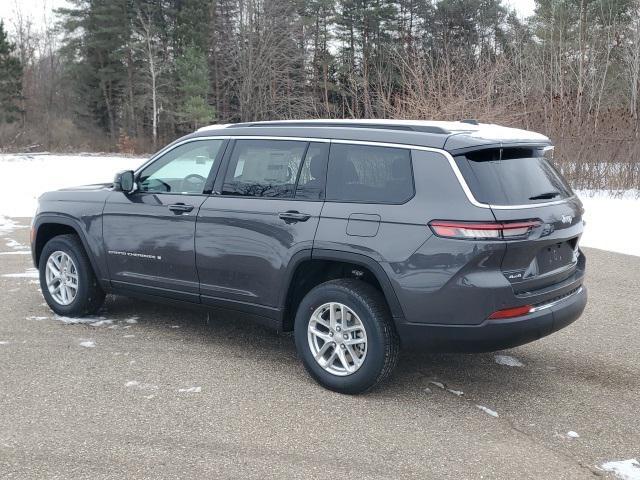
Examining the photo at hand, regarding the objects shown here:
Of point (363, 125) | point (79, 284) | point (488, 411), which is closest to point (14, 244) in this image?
point (79, 284)

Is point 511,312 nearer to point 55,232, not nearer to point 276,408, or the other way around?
point 276,408

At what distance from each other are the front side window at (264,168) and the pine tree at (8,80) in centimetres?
4868

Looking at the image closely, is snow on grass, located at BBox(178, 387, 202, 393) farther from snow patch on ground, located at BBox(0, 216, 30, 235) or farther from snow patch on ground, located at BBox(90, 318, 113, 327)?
snow patch on ground, located at BBox(0, 216, 30, 235)

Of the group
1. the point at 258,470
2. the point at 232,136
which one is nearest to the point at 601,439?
the point at 258,470

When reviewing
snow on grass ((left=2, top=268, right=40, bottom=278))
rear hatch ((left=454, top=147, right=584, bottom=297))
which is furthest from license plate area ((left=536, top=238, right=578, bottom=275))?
snow on grass ((left=2, top=268, right=40, bottom=278))

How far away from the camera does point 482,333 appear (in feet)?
12.7

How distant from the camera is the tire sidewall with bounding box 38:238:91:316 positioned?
18.9ft

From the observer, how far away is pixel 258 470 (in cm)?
332

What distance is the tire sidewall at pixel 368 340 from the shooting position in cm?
410

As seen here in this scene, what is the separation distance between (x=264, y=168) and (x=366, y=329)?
4.75 feet

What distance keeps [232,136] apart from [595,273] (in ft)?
18.0

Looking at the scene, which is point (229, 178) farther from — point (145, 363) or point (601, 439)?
point (601, 439)

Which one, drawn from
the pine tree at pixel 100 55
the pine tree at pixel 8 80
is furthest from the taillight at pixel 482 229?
the pine tree at pixel 8 80

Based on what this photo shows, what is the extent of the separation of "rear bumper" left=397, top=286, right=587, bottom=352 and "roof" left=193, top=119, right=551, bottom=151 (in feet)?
3.57
